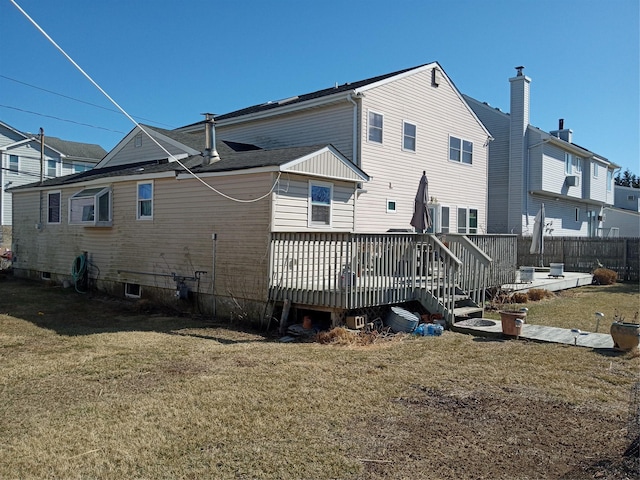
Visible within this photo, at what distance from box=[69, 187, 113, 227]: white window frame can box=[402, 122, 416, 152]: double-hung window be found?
896cm

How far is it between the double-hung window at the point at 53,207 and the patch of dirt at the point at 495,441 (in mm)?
14433

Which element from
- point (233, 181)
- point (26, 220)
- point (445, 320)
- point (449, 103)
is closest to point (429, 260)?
point (445, 320)

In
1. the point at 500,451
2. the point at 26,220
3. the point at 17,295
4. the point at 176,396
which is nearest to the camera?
the point at 500,451

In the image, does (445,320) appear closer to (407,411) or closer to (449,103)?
(407,411)

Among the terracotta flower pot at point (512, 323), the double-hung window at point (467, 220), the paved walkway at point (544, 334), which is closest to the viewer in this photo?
the paved walkway at point (544, 334)

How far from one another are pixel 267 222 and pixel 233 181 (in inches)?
51.1

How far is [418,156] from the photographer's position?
16438 mm

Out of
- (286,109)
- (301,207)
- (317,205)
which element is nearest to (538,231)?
(286,109)

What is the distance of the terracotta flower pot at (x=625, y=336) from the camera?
708cm

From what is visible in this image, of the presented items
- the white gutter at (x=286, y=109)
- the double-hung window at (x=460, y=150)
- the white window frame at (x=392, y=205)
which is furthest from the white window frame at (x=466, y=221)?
the white gutter at (x=286, y=109)

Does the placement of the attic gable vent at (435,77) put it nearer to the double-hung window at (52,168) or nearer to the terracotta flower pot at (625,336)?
the terracotta flower pot at (625,336)

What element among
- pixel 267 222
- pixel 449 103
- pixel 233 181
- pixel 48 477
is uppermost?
pixel 449 103

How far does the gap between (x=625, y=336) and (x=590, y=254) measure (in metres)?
14.9

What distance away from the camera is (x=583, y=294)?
1480 centimetres
